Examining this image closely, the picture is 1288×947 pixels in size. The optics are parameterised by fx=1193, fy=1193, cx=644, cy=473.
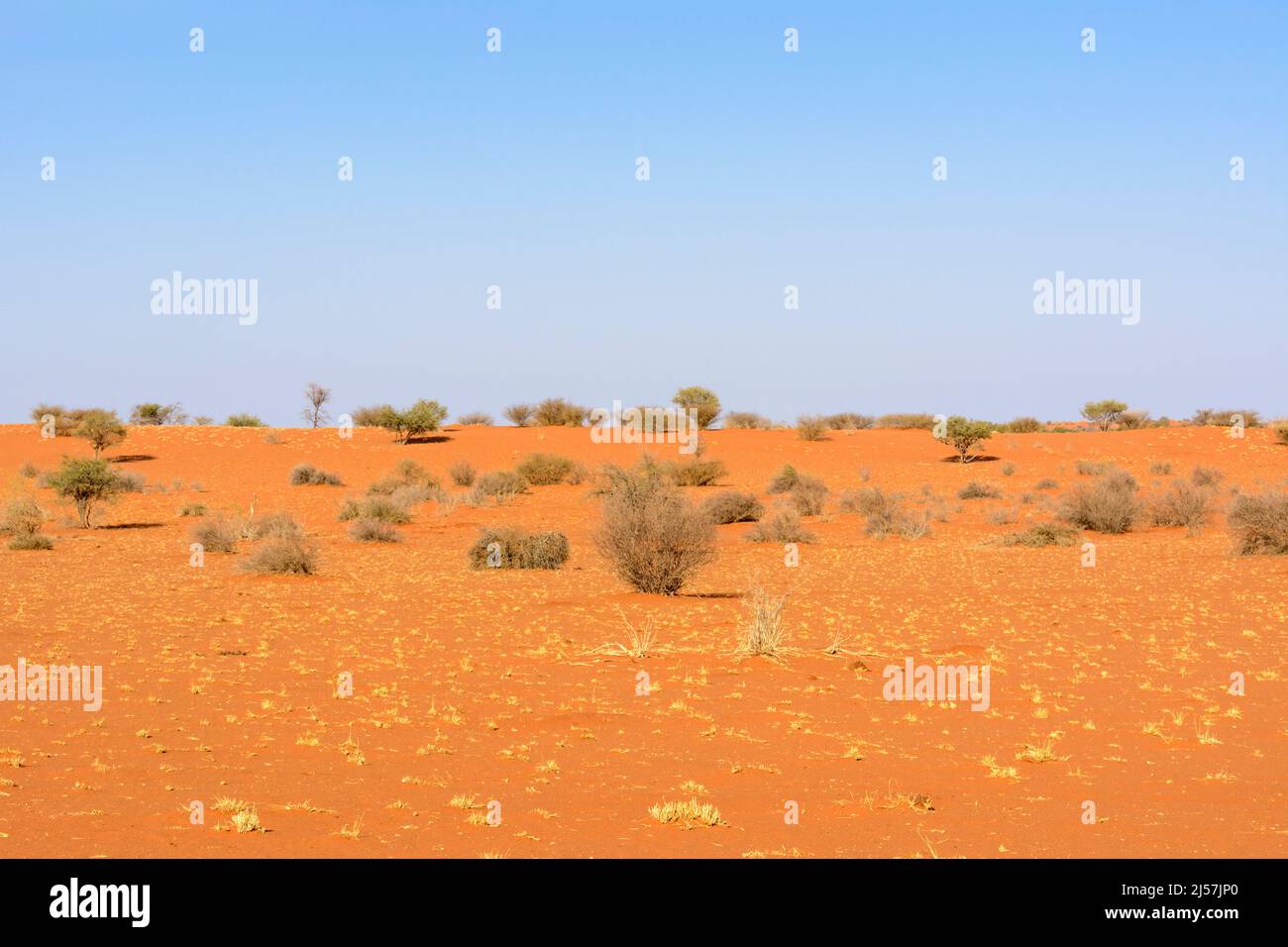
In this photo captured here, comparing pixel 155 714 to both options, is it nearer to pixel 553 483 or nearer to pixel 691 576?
pixel 691 576

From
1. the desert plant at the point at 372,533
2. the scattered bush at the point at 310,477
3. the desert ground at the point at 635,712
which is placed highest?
the scattered bush at the point at 310,477

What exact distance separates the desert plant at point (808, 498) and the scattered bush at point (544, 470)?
30.4 feet

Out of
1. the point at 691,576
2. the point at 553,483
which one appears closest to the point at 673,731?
the point at 691,576

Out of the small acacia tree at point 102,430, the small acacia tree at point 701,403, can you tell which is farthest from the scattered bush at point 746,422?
the small acacia tree at point 102,430

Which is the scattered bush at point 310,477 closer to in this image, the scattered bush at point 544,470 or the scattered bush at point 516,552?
the scattered bush at point 544,470

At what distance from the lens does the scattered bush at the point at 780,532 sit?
29.6m

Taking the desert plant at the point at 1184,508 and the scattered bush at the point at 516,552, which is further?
the desert plant at the point at 1184,508

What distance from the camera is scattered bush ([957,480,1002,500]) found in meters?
39.8

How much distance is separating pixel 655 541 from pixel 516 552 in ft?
20.2

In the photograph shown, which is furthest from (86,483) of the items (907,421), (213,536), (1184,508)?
(907,421)

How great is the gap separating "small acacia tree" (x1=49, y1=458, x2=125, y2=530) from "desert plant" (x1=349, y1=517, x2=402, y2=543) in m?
8.62

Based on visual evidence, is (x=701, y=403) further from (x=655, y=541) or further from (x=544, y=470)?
(x=655, y=541)

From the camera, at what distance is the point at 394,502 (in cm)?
3525
